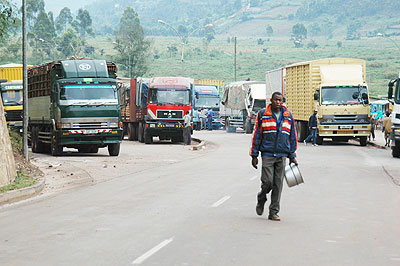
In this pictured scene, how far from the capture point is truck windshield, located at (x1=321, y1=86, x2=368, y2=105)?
116 ft

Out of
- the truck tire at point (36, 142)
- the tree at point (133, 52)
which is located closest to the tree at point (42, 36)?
the tree at point (133, 52)

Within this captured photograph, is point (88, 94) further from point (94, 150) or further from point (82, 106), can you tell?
point (94, 150)

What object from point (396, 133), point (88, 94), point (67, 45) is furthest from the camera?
point (67, 45)

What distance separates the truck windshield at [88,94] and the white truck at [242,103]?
81.7 feet

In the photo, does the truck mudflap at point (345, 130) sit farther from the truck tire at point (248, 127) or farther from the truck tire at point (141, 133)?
the truck tire at point (248, 127)

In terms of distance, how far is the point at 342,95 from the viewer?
35.7 meters

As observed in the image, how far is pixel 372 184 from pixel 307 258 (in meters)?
9.61

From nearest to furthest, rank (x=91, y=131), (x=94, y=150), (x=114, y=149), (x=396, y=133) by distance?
(x=396, y=133)
(x=91, y=131)
(x=114, y=149)
(x=94, y=150)

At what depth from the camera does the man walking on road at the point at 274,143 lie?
1139 centimetres

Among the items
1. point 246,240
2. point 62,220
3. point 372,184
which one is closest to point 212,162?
point 372,184

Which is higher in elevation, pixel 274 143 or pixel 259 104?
pixel 259 104

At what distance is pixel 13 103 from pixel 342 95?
16.3 meters

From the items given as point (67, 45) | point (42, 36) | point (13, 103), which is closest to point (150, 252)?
point (13, 103)

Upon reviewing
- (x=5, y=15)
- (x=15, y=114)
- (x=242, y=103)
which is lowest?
(x=15, y=114)
